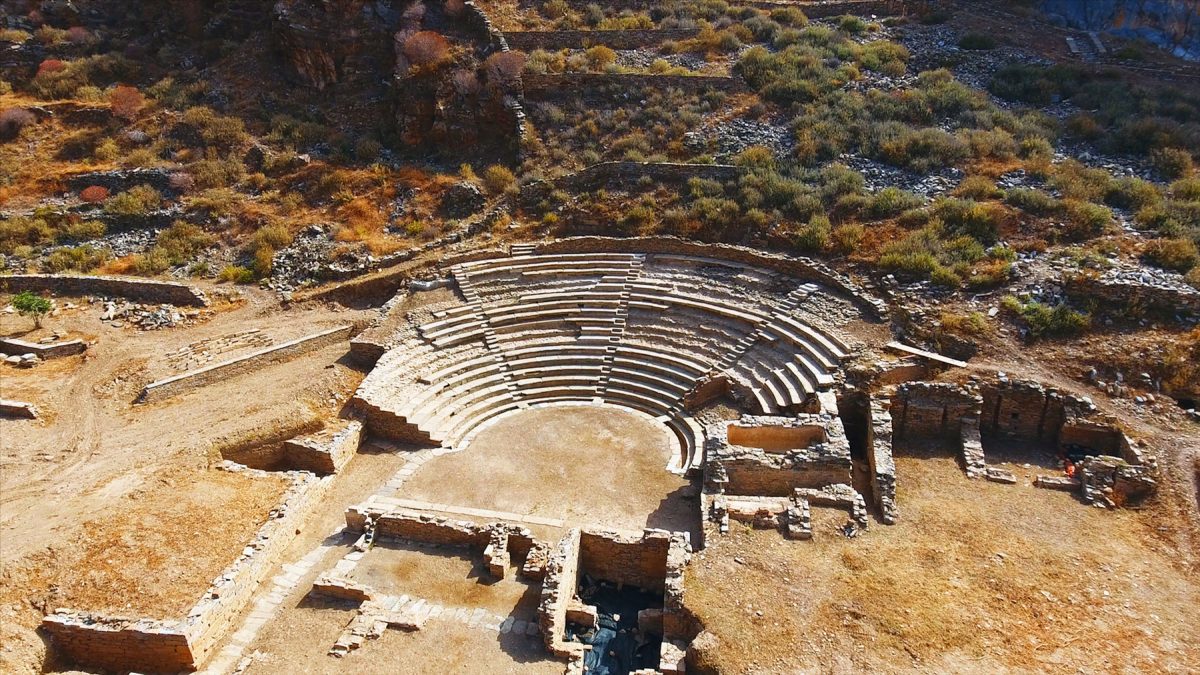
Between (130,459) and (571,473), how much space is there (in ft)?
33.9

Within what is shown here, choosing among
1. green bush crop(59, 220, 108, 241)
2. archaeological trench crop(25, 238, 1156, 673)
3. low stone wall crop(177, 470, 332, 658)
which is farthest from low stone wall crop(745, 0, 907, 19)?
low stone wall crop(177, 470, 332, 658)

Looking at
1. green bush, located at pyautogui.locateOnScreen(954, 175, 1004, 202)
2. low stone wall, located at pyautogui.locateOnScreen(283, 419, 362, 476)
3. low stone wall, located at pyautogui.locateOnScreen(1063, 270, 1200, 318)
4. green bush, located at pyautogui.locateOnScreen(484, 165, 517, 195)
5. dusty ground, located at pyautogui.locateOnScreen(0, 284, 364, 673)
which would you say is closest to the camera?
dusty ground, located at pyautogui.locateOnScreen(0, 284, 364, 673)

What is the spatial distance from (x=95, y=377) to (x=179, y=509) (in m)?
8.24

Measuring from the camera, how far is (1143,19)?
3278cm

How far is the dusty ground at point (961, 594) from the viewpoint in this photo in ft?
31.9

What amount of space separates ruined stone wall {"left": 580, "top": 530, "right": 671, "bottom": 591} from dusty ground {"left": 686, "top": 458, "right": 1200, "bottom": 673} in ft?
3.53

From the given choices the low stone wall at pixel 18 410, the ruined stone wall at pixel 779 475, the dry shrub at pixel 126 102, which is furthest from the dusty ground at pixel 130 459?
the dry shrub at pixel 126 102

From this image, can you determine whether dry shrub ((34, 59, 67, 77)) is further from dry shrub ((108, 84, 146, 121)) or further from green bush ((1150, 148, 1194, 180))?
green bush ((1150, 148, 1194, 180))

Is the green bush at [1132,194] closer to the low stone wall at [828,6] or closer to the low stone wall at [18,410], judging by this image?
the low stone wall at [828,6]

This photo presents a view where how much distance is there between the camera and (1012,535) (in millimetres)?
12234

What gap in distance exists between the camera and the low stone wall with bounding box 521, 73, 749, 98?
30.1 meters

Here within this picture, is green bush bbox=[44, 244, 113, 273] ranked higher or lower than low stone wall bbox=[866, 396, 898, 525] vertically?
higher

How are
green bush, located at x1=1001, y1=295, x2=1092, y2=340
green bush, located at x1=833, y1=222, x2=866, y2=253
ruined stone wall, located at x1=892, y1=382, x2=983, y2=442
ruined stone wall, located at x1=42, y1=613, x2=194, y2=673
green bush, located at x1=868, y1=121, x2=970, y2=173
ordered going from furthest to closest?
green bush, located at x1=868, y1=121, x2=970, y2=173, green bush, located at x1=833, y1=222, x2=866, y2=253, green bush, located at x1=1001, y1=295, x2=1092, y2=340, ruined stone wall, located at x1=892, y1=382, x2=983, y2=442, ruined stone wall, located at x1=42, y1=613, x2=194, y2=673

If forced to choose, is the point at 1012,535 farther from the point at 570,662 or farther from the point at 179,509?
the point at 179,509
